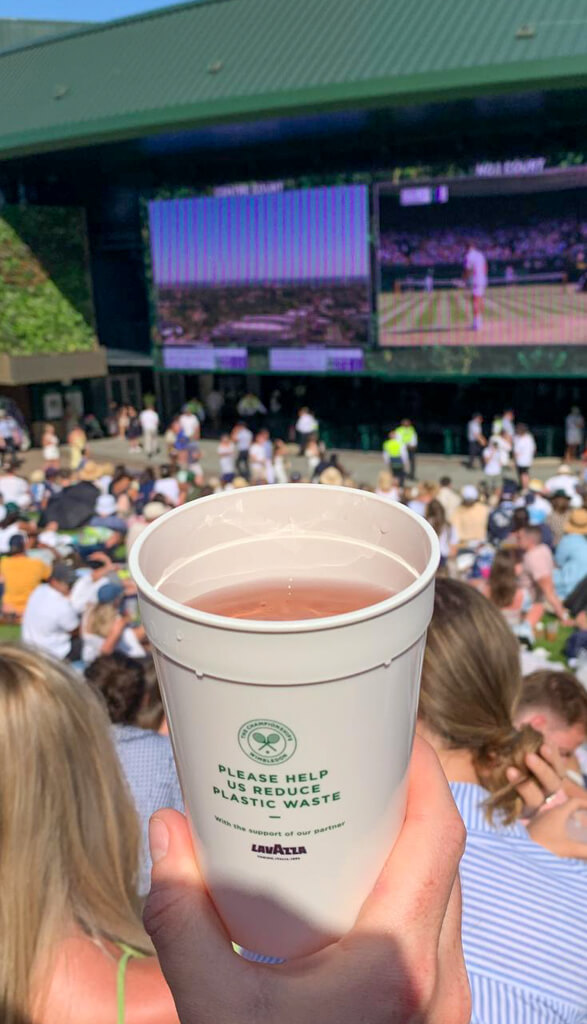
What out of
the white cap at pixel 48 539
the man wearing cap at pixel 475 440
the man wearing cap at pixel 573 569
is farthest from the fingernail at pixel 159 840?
the man wearing cap at pixel 475 440

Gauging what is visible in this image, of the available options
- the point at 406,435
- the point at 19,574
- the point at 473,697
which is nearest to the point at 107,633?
the point at 19,574

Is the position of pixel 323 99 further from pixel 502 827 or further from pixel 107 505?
pixel 502 827

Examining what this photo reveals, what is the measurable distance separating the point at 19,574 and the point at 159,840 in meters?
7.39

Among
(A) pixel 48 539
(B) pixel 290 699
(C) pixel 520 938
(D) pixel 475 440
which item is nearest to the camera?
(B) pixel 290 699

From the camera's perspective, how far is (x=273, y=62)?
18.7 meters

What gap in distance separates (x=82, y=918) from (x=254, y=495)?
1.30 m

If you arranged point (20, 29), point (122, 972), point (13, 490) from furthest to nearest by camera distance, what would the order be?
point (20, 29), point (13, 490), point (122, 972)

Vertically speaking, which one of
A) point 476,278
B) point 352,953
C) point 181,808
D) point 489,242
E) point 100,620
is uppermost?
point 489,242

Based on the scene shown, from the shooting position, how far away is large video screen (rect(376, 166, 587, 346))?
17984 millimetres

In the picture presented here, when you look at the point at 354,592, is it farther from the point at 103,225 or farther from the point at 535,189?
the point at 103,225

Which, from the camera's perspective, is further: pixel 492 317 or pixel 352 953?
pixel 492 317

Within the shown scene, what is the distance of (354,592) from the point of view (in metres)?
1.33

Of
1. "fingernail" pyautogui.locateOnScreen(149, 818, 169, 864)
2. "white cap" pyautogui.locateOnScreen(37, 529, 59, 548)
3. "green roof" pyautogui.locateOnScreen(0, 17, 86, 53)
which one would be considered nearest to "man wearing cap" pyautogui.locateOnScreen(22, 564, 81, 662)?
"white cap" pyautogui.locateOnScreen(37, 529, 59, 548)

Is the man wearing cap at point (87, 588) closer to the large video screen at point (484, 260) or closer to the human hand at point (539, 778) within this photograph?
the human hand at point (539, 778)
